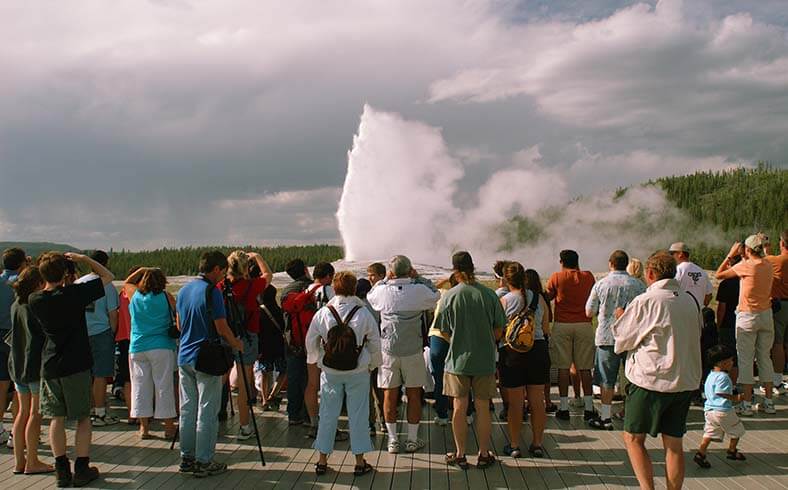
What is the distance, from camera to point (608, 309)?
8.19m

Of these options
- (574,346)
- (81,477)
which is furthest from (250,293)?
Answer: (574,346)

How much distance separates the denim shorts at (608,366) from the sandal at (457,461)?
7.95 feet

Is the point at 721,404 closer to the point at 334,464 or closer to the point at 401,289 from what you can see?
the point at 401,289

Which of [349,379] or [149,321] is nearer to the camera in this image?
[349,379]

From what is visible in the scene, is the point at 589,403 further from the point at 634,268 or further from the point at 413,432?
the point at 413,432

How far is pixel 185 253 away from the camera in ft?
354

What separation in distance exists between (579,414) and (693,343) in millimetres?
3969

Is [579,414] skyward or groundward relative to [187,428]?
groundward

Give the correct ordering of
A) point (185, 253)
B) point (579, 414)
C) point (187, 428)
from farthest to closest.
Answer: point (185, 253)
point (579, 414)
point (187, 428)

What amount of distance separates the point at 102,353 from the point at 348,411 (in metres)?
3.69

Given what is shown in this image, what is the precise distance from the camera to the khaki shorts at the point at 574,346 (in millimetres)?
8711

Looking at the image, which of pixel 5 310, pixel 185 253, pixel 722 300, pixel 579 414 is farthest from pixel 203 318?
pixel 185 253

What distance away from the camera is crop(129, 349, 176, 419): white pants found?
25.1ft

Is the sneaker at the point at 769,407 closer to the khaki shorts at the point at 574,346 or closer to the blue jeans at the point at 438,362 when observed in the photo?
the khaki shorts at the point at 574,346
